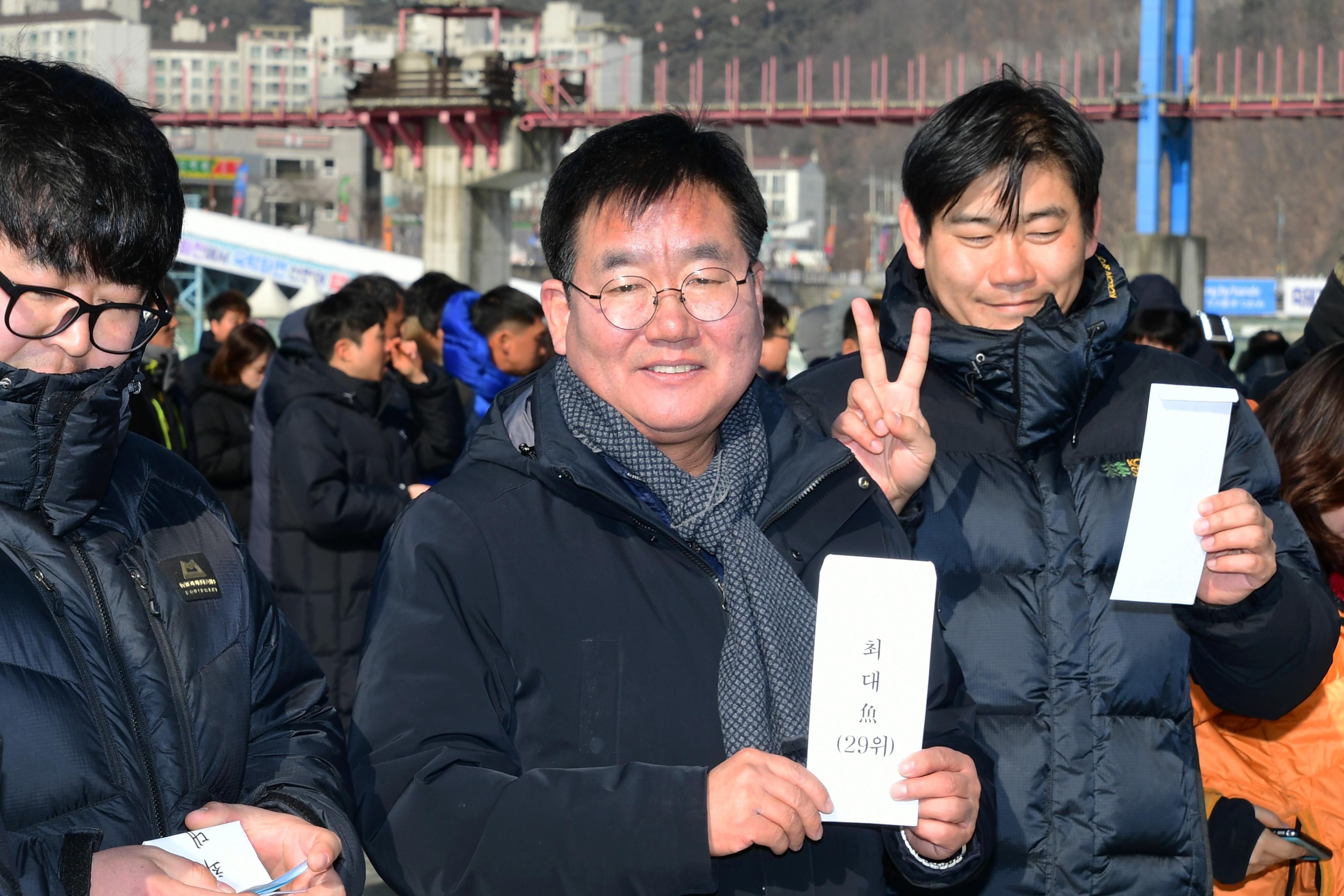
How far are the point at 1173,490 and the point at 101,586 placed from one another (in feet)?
4.87

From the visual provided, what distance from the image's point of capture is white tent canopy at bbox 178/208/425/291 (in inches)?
1409

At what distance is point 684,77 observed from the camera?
15225cm

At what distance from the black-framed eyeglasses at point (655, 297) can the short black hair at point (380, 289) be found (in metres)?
3.39

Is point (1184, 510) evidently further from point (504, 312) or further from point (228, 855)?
point (504, 312)

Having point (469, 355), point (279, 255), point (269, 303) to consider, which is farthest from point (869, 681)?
point (279, 255)

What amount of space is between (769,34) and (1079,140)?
176m

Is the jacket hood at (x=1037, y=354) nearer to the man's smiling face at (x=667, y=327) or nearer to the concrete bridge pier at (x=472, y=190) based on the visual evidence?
the man's smiling face at (x=667, y=327)

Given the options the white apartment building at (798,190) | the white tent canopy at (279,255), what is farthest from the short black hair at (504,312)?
the white apartment building at (798,190)

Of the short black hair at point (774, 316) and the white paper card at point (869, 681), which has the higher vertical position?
the short black hair at point (774, 316)

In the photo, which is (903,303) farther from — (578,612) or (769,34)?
→ (769,34)

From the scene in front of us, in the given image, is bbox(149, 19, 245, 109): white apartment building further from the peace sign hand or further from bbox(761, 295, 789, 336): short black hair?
the peace sign hand

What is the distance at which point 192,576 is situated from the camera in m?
1.78

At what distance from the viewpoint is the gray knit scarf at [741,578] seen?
6.08 feet

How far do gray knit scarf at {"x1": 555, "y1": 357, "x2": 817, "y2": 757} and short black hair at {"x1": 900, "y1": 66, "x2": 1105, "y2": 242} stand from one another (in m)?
0.82
